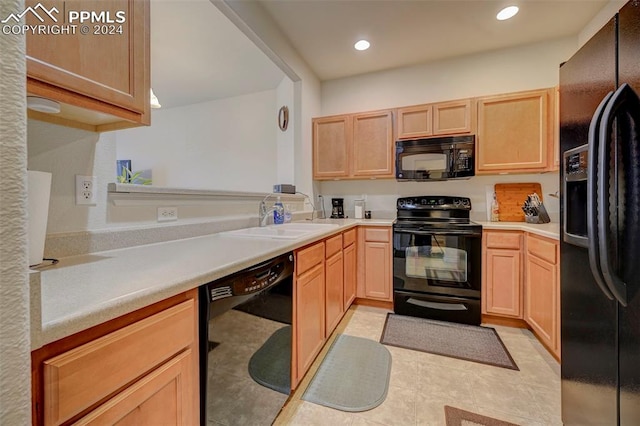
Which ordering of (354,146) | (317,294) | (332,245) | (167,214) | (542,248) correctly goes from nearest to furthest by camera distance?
1. (167,214)
2. (317,294)
3. (542,248)
4. (332,245)
5. (354,146)

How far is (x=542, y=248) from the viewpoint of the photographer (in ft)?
6.46

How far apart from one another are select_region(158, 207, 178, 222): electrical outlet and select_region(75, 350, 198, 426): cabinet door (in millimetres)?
879

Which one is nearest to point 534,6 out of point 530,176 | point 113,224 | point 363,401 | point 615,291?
point 530,176

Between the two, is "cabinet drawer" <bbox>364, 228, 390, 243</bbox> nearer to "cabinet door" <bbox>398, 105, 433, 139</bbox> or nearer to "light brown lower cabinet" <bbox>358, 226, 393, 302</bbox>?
"light brown lower cabinet" <bbox>358, 226, 393, 302</bbox>

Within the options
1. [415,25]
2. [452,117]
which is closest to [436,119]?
[452,117]

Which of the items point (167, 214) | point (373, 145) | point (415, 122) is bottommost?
point (167, 214)

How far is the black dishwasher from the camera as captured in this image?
877mm

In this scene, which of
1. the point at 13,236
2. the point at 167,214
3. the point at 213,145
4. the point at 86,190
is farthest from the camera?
the point at 213,145

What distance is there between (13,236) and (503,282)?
2.89 m

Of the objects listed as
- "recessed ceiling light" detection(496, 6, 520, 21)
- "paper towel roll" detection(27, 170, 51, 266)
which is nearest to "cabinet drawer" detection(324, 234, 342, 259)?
"paper towel roll" detection(27, 170, 51, 266)

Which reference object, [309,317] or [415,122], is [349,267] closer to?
→ [309,317]

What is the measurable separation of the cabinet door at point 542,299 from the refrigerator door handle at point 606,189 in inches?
47.6

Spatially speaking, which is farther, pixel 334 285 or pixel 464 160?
pixel 464 160

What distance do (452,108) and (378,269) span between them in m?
1.81
